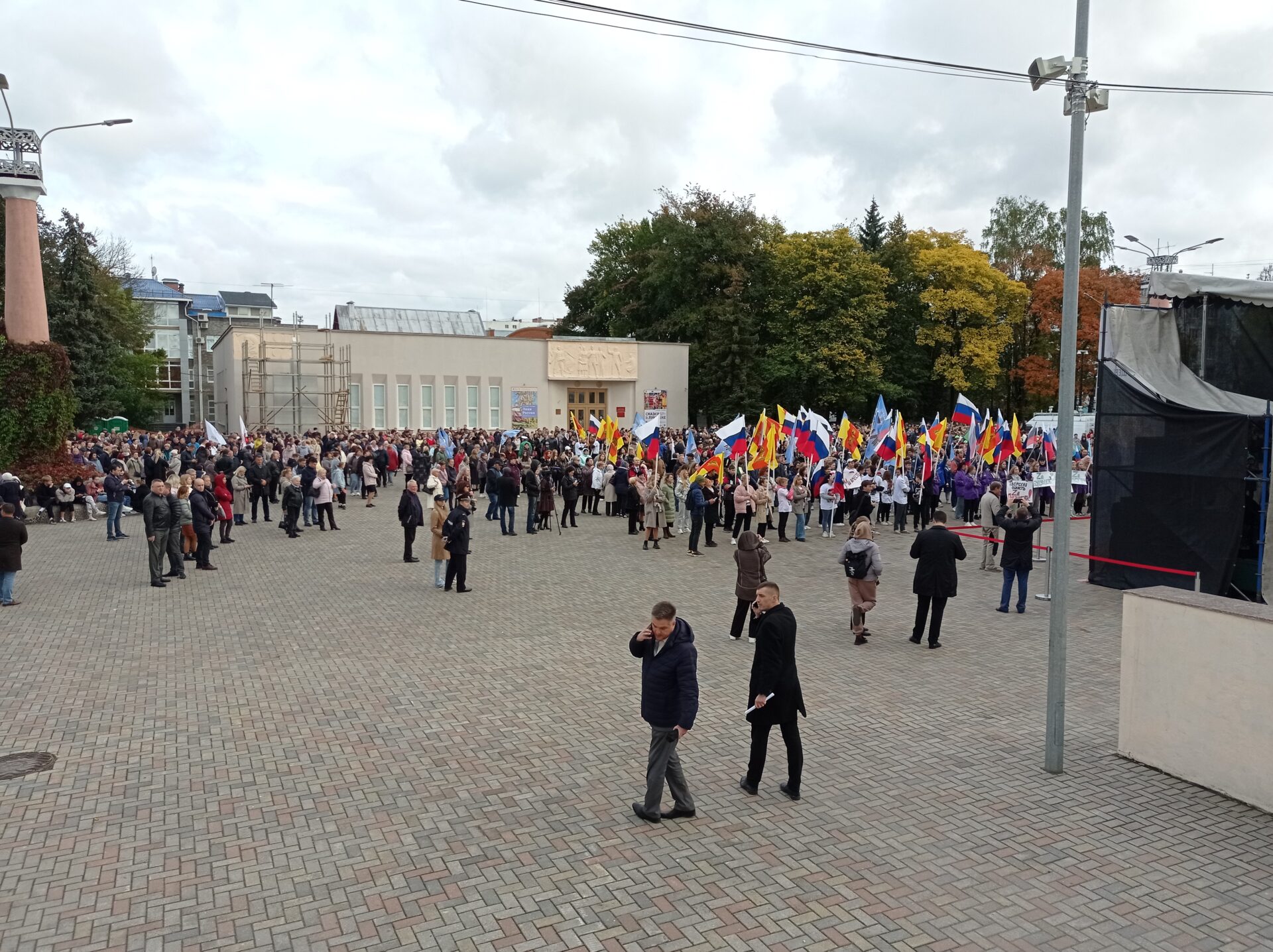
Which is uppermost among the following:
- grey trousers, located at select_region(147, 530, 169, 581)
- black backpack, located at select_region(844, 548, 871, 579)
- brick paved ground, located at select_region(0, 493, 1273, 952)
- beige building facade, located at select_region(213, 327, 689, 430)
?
beige building facade, located at select_region(213, 327, 689, 430)

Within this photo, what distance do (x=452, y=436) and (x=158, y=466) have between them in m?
15.0

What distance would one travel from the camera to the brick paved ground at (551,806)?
541 cm

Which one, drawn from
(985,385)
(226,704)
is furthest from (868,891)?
(985,385)

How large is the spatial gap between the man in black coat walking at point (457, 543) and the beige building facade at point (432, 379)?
29.9 m

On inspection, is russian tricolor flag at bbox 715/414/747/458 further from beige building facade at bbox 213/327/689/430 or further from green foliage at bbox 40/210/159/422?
green foliage at bbox 40/210/159/422

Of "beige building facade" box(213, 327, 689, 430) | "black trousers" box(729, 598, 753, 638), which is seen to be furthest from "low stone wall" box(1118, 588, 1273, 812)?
"beige building facade" box(213, 327, 689, 430)

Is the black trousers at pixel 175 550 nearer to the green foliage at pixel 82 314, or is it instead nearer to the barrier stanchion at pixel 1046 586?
the barrier stanchion at pixel 1046 586

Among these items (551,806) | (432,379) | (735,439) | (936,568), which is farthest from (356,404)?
(551,806)

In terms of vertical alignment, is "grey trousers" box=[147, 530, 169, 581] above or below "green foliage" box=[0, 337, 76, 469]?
below

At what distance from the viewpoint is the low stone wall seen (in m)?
6.98

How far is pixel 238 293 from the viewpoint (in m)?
114

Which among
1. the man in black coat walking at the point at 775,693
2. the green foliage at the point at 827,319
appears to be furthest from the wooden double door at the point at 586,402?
the man in black coat walking at the point at 775,693

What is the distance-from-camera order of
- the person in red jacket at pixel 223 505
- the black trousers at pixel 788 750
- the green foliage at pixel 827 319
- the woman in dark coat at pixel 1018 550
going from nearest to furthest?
the black trousers at pixel 788 750, the woman in dark coat at pixel 1018 550, the person in red jacket at pixel 223 505, the green foliage at pixel 827 319

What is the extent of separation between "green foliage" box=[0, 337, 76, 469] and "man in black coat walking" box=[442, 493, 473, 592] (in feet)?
53.7
